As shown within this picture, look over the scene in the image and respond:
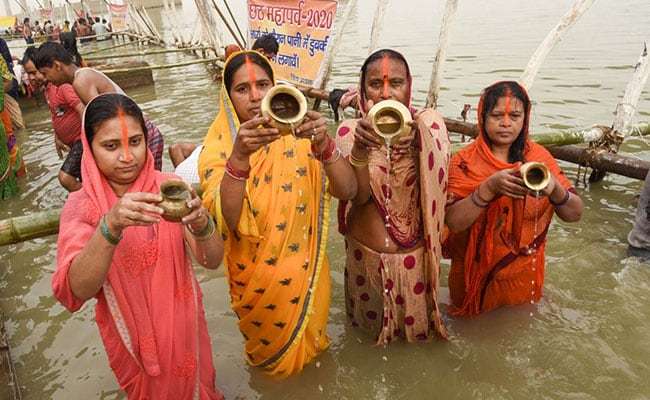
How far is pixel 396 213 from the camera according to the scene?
2.78 metres

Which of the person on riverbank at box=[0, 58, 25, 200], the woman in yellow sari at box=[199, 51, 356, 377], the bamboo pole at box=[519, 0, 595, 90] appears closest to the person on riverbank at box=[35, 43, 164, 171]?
the person on riverbank at box=[0, 58, 25, 200]

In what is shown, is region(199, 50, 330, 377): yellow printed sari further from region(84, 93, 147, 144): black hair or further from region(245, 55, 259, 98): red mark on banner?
region(84, 93, 147, 144): black hair

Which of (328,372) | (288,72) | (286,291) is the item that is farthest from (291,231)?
(288,72)

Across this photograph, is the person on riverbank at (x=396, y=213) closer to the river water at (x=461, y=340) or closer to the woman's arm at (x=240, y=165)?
the river water at (x=461, y=340)

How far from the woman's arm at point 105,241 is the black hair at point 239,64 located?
0.88 meters

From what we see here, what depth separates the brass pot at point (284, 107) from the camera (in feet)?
6.56

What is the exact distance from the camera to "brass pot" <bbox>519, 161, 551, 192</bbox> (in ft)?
8.17

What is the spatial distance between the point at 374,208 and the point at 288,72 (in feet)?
21.9

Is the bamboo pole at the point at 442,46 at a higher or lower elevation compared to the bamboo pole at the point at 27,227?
higher

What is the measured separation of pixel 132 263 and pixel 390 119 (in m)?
1.28

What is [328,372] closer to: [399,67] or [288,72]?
[399,67]

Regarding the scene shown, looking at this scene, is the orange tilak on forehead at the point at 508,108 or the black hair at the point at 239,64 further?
the orange tilak on forehead at the point at 508,108

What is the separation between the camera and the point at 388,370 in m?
3.16

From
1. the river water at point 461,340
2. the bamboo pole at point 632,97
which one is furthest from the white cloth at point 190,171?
the bamboo pole at point 632,97
